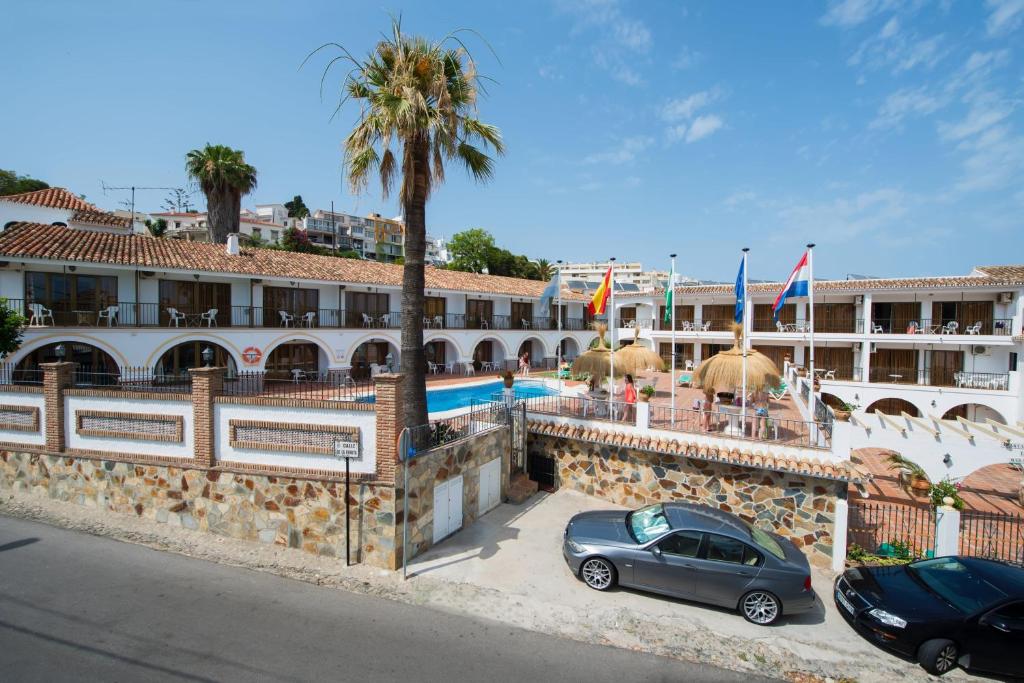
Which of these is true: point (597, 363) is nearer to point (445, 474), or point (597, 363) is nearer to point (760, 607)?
point (445, 474)

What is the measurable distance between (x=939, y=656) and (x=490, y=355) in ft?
92.2

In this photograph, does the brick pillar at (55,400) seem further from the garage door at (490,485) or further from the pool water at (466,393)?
the pool water at (466,393)

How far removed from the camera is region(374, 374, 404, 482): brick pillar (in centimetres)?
970

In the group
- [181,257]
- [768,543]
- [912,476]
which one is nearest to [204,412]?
[768,543]

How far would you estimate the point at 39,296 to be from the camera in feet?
55.7

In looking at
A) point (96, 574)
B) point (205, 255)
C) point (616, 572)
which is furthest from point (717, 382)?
point (205, 255)

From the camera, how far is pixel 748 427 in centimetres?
1412

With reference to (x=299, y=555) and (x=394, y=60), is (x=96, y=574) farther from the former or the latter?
(x=394, y=60)

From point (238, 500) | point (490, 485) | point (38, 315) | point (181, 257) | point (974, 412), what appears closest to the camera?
point (238, 500)

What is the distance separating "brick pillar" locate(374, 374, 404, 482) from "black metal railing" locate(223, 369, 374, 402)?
3.56 feet

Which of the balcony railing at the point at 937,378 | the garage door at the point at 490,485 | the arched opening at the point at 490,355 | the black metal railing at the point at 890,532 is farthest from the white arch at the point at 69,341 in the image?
the balcony railing at the point at 937,378

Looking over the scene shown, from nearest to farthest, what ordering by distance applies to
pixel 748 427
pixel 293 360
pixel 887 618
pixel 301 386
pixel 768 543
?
1. pixel 887 618
2. pixel 768 543
3. pixel 748 427
4. pixel 301 386
5. pixel 293 360

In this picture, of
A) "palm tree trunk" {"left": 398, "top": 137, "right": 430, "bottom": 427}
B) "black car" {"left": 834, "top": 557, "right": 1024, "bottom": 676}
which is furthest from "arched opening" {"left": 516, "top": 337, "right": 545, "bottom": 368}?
"black car" {"left": 834, "top": 557, "right": 1024, "bottom": 676}

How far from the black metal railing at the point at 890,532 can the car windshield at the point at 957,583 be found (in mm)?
2129
